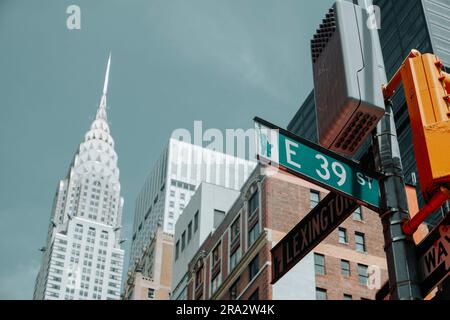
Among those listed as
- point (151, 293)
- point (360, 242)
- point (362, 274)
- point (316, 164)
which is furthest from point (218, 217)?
point (316, 164)

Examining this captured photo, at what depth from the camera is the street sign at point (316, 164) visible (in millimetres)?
7973

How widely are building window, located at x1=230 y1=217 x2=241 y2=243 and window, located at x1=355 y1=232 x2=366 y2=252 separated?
391 inches

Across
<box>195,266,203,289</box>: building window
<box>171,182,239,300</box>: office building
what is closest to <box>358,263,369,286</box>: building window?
<box>195,266,203,289</box>: building window

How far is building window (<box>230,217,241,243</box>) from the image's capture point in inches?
2537

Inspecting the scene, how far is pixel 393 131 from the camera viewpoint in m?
8.48

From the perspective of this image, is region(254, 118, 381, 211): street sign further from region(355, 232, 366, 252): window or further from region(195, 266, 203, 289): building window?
region(195, 266, 203, 289): building window

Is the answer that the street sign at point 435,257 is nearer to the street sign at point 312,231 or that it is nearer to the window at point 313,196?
the street sign at point 312,231

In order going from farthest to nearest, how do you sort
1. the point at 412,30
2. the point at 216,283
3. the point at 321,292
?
the point at 412,30, the point at 216,283, the point at 321,292

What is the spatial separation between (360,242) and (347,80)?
173ft

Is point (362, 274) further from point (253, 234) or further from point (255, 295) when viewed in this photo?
point (253, 234)

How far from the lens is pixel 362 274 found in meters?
57.3
